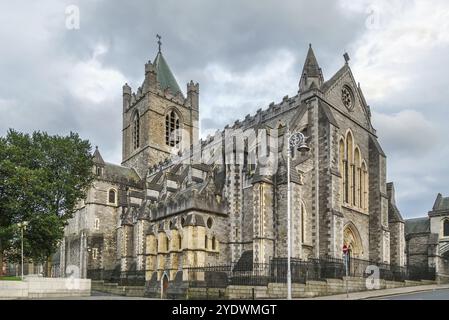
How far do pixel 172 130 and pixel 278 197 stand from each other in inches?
1446

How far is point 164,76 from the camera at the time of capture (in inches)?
2781

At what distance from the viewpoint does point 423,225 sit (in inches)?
2175

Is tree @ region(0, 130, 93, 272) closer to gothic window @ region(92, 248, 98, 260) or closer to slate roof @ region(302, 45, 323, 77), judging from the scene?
gothic window @ region(92, 248, 98, 260)

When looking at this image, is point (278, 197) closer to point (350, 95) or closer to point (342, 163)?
point (342, 163)

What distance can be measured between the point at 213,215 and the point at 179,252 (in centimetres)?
379

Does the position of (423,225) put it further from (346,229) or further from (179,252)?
(179,252)

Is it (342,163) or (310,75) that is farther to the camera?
(342,163)

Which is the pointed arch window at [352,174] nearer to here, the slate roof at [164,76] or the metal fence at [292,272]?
the metal fence at [292,272]

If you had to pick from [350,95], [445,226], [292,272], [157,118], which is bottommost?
[292,272]

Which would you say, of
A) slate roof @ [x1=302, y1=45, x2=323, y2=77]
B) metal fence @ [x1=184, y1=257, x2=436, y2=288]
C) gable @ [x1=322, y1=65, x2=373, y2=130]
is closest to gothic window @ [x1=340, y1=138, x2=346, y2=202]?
gable @ [x1=322, y1=65, x2=373, y2=130]

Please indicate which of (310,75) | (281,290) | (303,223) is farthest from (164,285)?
(310,75)

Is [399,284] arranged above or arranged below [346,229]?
below

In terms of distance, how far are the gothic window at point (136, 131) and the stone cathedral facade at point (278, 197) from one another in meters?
15.4
